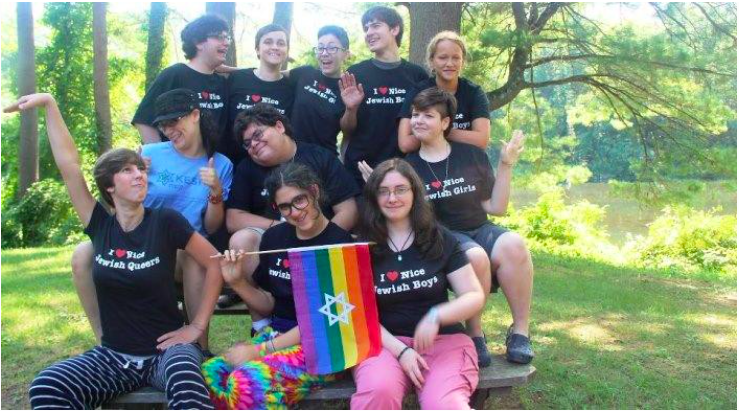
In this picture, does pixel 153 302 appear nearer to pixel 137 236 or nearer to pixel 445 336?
pixel 137 236

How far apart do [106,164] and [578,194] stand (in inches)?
985

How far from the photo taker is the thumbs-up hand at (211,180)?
3.62m

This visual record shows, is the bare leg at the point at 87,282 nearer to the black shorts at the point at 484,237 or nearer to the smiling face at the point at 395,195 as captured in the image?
the smiling face at the point at 395,195

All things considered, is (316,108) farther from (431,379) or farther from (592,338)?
(592,338)

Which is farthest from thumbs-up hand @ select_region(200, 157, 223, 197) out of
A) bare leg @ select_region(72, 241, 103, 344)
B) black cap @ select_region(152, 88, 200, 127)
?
bare leg @ select_region(72, 241, 103, 344)

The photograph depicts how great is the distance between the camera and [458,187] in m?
3.84

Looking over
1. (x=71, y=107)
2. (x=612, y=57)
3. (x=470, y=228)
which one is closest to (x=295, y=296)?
(x=470, y=228)

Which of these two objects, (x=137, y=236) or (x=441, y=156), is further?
(x=441, y=156)

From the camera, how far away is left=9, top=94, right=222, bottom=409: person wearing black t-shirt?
3164 mm

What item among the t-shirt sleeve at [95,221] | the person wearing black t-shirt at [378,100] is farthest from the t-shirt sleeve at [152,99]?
the person wearing black t-shirt at [378,100]

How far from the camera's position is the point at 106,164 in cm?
336

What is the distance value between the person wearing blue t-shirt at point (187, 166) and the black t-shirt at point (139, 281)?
0.99 ft

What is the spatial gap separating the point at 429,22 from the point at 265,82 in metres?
4.11

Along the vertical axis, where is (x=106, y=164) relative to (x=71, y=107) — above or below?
below
